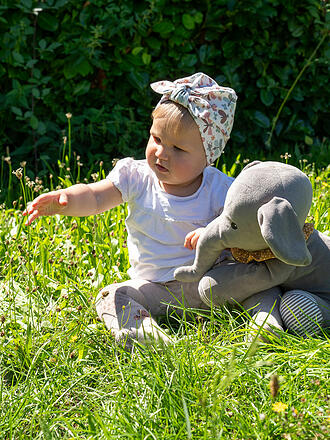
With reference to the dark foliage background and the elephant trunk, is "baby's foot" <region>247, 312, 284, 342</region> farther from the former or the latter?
the dark foliage background

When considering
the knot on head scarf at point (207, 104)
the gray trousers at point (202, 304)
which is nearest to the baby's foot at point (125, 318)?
the gray trousers at point (202, 304)

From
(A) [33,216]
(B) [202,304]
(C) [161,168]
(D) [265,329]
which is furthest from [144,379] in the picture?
(C) [161,168]

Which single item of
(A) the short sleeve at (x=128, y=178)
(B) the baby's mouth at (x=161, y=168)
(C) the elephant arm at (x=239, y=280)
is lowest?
(C) the elephant arm at (x=239, y=280)

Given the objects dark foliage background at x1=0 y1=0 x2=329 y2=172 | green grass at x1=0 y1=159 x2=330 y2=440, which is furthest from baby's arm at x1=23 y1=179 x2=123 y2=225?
dark foliage background at x1=0 y1=0 x2=329 y2=172

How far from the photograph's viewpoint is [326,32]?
524 cm

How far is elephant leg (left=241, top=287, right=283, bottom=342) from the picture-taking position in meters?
2.34

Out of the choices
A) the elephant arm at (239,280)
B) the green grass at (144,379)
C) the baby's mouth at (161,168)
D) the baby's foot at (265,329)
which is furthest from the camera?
the baby's mouth at (161,168)

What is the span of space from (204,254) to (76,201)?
597mm

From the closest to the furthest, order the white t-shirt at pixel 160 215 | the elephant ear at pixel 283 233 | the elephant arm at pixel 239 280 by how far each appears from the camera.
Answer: the elephant ear at pixel 283 233, the elephant arm at pixel 239 280, the white t-shirt at pixel 160 215

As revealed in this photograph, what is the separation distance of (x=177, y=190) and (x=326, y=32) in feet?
10.2

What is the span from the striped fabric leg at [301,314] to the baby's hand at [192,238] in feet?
1.42

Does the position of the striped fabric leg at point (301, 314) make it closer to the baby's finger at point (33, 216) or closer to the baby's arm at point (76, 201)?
the baby's arm at point (76, 201)

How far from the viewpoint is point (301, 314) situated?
238 cm

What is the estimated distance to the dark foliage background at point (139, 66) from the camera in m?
4.59
